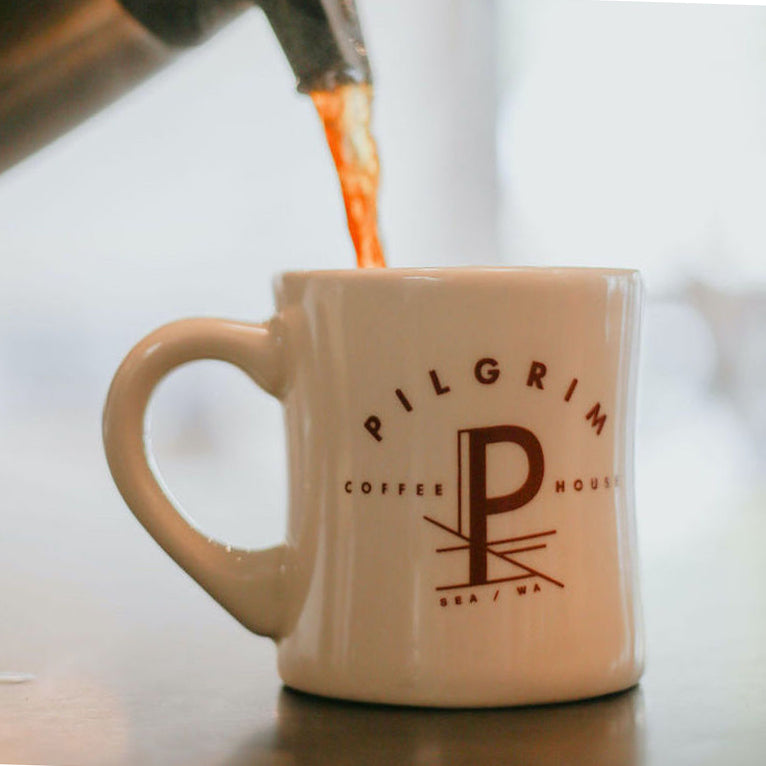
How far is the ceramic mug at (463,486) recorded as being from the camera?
Result: 1.02ft

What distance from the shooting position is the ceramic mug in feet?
1.02

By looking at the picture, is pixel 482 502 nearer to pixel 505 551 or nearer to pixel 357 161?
pixel 505 551

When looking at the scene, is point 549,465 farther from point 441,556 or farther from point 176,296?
point 176,296

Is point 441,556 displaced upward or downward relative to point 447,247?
downward

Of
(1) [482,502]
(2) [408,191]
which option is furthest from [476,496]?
(2) [408,191]

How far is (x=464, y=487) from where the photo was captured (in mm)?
312

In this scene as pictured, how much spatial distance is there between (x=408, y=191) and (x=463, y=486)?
1.13 meters

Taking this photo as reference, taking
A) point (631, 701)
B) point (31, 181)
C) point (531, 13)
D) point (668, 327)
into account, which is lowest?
point (631, 701)

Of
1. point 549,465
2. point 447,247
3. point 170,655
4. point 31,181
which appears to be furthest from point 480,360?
point 31,181

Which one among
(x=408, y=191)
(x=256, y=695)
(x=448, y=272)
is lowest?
(x=256, y=695)

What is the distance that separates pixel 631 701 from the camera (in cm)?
32

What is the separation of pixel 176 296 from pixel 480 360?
1189 mm

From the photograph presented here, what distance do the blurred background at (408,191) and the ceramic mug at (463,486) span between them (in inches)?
39.5

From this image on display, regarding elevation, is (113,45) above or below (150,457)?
above
